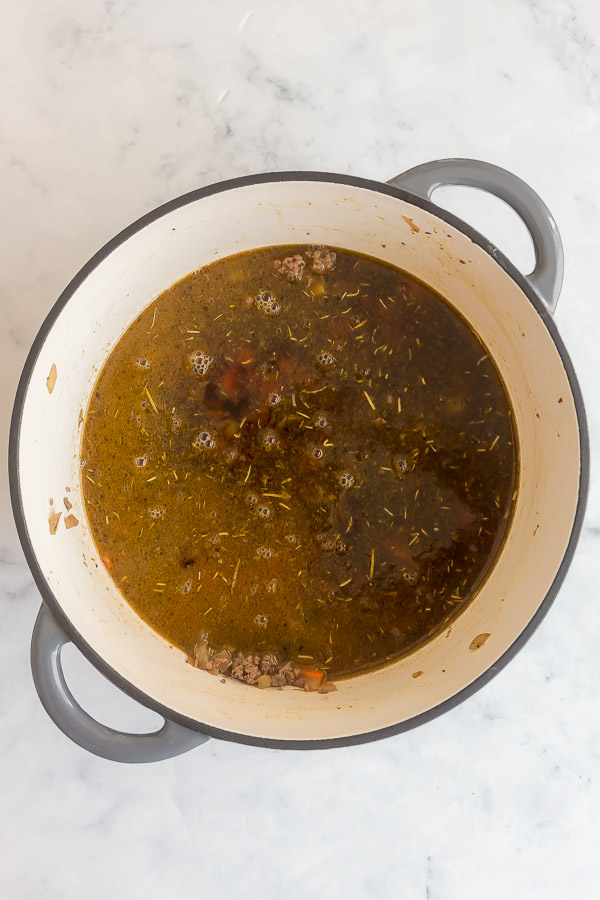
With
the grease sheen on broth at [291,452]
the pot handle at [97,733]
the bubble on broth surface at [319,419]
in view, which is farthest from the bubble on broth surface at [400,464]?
the pot handle at [97,733]

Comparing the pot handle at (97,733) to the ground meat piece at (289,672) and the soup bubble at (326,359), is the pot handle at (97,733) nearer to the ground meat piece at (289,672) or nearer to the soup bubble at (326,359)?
the ground meat piece at (289,672)

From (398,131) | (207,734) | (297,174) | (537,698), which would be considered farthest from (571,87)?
(207,734)

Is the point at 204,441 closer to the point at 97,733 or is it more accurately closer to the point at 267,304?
the point at 267,304

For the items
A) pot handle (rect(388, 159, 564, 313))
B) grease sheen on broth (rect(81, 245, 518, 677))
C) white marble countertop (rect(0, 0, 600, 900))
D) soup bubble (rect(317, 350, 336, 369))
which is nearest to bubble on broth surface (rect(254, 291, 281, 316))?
grease sheen on broth (rect(81, 245, 518, 677))

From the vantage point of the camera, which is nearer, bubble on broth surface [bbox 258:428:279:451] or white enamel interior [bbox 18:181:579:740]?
white enamel interior [bbox 18:181:579:740]

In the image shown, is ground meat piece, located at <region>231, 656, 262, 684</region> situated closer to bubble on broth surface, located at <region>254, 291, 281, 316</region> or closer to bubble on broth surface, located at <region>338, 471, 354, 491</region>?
bubble on broth surface, located at <region>338, 471, 354, 491</region>
